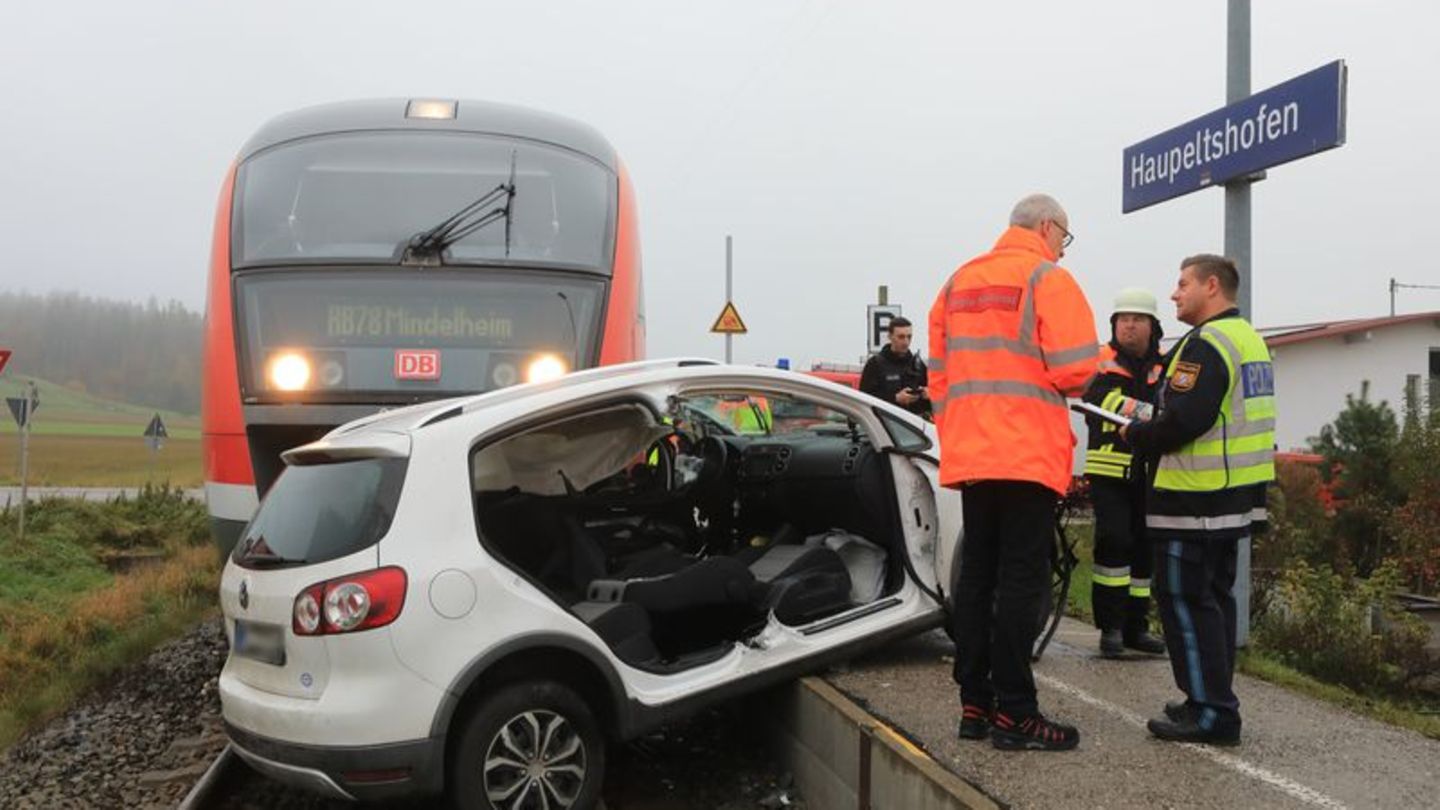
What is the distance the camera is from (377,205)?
7020 millimetres

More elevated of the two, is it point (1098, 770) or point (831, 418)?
point (831, 418)

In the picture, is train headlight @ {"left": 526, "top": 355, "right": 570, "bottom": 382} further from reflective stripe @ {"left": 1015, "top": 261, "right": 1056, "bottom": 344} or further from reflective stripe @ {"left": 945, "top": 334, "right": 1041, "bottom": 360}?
reflective stripe @ {"left": 1015, "top": 261, "right": 1056, "bottom": 344}

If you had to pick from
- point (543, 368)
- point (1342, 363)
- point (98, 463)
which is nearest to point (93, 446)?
point (98, 463)

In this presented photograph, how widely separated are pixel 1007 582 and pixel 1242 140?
314cm

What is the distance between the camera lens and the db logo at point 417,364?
655cm

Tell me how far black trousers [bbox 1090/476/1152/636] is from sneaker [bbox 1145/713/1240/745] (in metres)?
1.60

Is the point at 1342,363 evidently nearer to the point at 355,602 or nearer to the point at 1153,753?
the point at 1153,753

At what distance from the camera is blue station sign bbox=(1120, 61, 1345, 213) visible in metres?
5.41

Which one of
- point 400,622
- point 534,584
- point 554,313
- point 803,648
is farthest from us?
point 554,313

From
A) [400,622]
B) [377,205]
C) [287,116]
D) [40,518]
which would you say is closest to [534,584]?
[400,622]

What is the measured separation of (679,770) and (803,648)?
3.19 feet

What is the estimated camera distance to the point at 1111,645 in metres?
5.90

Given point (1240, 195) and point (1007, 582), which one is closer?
point (1007, 582)

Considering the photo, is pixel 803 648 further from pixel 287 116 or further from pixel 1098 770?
pixel 287 116
